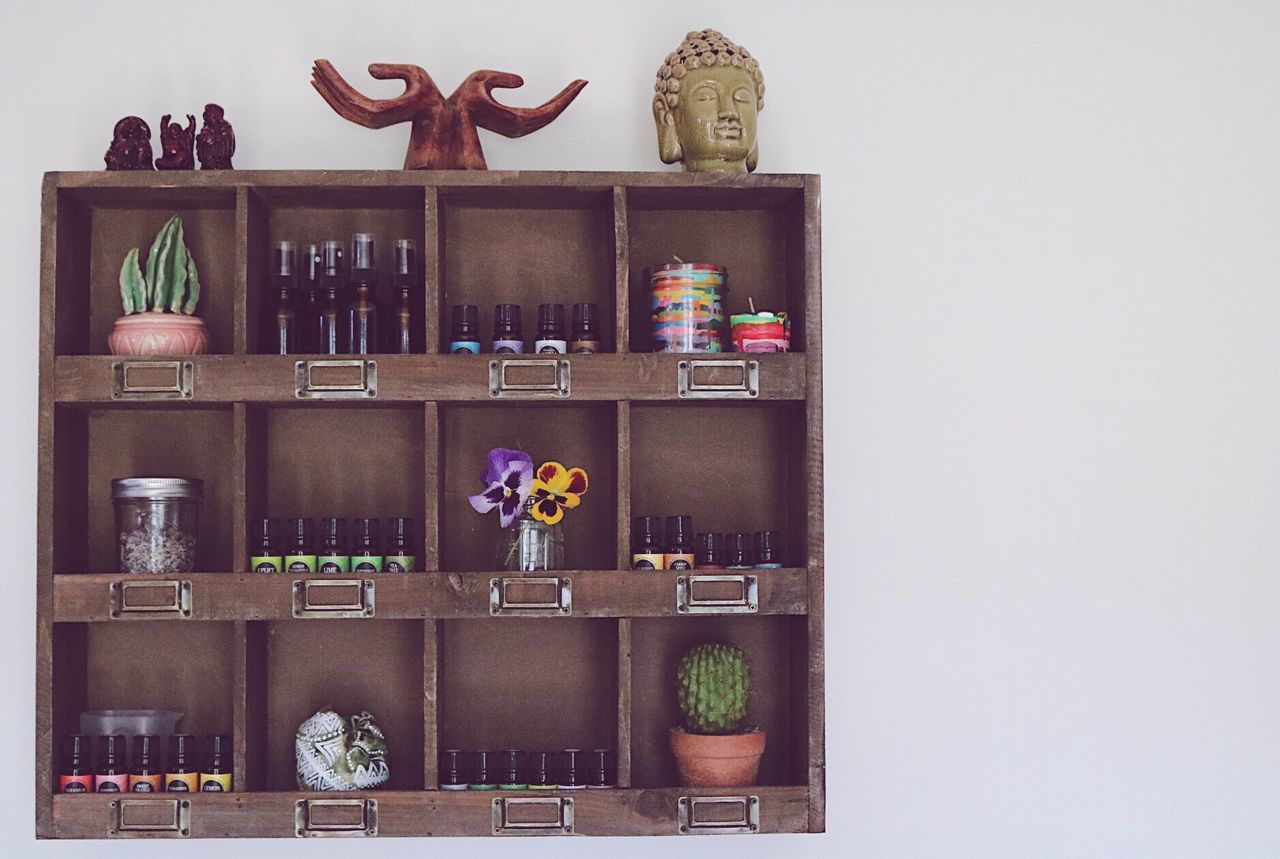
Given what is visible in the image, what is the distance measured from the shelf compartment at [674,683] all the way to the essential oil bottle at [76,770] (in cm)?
90

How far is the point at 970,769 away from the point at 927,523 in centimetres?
45

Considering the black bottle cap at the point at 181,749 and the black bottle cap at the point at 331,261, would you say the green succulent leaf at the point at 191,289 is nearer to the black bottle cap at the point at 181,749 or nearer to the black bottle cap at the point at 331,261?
the black bottle cap at the point at 331,261

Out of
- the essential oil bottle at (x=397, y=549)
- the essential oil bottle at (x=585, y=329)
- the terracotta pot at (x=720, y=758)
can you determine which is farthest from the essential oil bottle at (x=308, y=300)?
the terracotta pot at (x=720, y=758)

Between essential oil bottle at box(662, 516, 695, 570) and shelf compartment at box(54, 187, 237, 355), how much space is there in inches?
33.6

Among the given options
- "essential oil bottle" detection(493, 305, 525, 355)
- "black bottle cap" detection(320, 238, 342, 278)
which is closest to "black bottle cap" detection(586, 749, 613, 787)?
"essential oil bottle" detection(493, 305, 525, 355)

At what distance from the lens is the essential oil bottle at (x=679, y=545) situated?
7.50 feet

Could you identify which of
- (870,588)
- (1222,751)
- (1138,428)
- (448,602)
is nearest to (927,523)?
(870,588)

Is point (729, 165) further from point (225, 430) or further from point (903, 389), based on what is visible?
point (225, 430)

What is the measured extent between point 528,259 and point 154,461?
29.4 inches

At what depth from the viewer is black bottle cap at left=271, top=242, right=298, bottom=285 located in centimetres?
233

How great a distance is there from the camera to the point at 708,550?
232cm

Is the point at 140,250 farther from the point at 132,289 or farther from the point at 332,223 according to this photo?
the point at 332,223

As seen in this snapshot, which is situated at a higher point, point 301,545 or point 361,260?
point 361,260

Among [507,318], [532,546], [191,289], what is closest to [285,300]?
[191,289]
